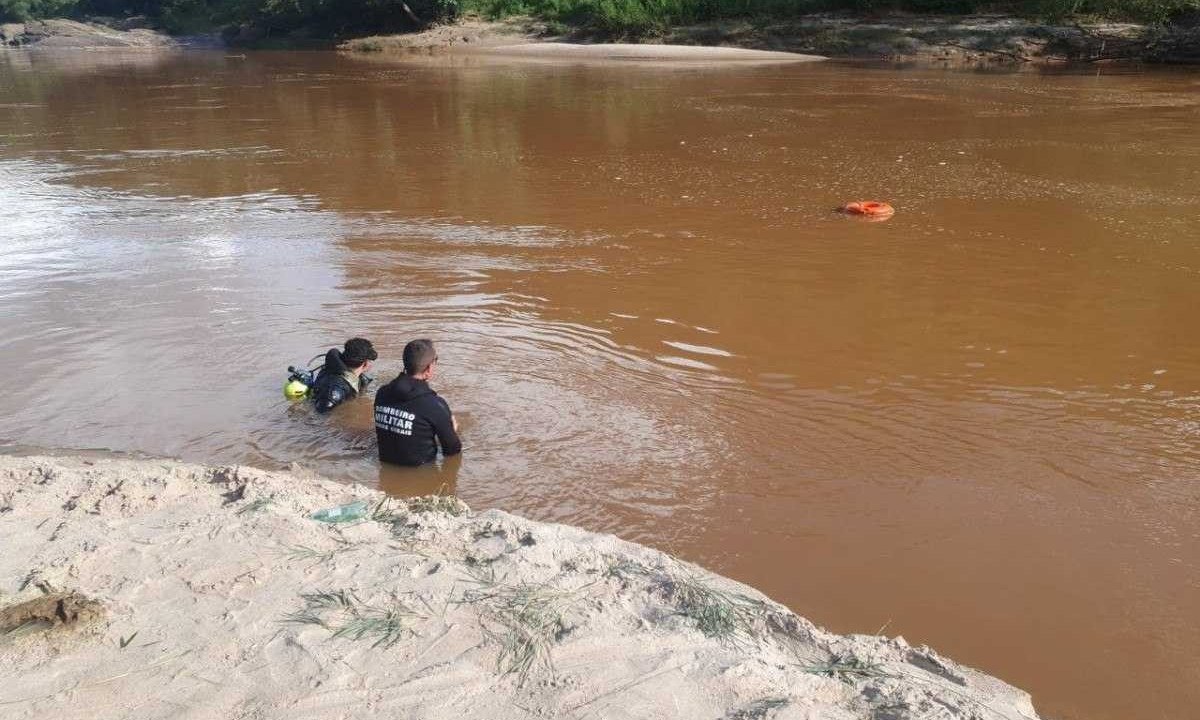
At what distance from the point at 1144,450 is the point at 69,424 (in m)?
6.83

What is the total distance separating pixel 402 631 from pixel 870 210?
28.6ft

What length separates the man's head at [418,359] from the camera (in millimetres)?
5266

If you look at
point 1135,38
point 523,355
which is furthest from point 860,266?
point 1135,38

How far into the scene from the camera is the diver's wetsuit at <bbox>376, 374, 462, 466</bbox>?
17.4 ft

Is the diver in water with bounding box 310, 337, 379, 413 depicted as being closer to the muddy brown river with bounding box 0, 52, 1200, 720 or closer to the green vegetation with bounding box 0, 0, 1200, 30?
the muddy brown river with bounding box 0, 52, 1200, 720

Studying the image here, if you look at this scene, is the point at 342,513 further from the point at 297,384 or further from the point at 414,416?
the point at 297,384

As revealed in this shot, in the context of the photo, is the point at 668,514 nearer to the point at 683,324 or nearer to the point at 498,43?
the point at 683,324

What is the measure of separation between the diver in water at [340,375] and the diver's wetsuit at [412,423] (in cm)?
86

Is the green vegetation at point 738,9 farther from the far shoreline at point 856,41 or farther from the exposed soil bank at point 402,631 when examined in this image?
the exposed soil bank at point 402,631

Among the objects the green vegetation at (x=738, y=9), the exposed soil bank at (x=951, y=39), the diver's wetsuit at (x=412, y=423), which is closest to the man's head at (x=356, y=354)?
the diver's wetsuit at (x=412, y=423)

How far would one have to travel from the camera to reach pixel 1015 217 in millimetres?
10695

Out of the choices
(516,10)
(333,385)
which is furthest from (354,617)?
(516,10)

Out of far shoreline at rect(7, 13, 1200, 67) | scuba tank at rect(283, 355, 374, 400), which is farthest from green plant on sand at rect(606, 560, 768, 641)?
far shoreline at rect(7, 13, 1200, 67)

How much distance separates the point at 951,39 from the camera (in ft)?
105
